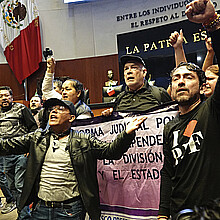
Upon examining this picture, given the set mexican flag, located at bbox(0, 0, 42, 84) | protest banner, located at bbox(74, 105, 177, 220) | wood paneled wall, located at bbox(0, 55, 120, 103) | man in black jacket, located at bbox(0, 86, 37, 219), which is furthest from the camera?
mexican flag, located at bbox(0, 0, 42, 84)

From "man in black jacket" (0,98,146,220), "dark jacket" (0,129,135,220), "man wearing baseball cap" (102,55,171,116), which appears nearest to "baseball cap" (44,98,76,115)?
"man in black jacket" (0,98,146,220)

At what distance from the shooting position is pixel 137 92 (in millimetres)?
3363

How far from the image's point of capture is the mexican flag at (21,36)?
1060cm

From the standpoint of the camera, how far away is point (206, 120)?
2010mm

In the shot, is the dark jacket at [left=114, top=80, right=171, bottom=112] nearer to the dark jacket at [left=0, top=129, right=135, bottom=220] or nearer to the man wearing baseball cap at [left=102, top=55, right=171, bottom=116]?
the man wearing baseball cap at [left=102, top=55, right=171, bottom=116]

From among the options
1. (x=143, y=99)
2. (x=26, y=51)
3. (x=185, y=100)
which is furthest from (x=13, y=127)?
(x=26, y=51)

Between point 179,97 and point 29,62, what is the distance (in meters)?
9.10

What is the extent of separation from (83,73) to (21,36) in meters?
2.39

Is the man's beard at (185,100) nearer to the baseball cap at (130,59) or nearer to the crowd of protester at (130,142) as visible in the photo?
the crowd of protester at (130,142)

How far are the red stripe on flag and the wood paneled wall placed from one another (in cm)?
22

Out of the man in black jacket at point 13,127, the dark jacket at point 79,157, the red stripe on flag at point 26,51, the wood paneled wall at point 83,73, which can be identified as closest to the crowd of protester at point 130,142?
the dark jacket at point 79,157

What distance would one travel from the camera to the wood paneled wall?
10.4 meters

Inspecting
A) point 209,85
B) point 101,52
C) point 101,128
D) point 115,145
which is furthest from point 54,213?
point 101,52

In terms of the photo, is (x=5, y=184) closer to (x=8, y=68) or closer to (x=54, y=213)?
(x=54, y=213)
